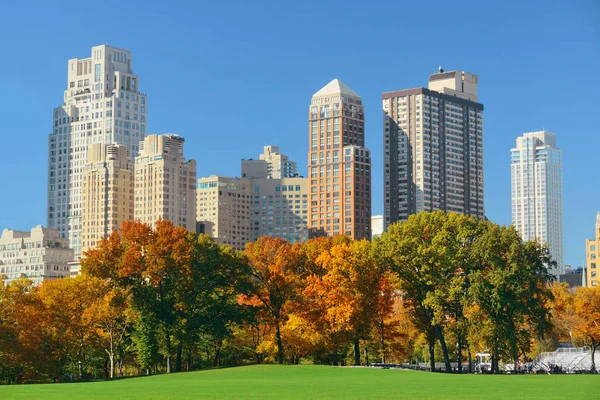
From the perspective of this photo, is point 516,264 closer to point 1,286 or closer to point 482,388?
point 482,388

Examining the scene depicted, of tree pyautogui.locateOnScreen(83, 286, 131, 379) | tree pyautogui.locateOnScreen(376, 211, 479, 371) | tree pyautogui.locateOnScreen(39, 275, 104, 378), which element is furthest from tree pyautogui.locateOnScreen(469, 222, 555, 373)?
tree pyautogui.locateOnScreen(39, 275, 104, 378)

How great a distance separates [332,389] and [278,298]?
49.3 metres

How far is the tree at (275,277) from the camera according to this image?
115125 millimetres

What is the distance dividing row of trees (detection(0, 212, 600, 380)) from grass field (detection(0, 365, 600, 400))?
16116 mm

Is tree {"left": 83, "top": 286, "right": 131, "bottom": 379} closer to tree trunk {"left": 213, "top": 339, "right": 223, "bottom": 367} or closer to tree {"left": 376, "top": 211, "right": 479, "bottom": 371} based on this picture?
tree trunk {"left": 213, "top": 339, "right": 223, "bottom": 367}

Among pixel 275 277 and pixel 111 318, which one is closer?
pixel 111 318

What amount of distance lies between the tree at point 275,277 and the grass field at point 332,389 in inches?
941

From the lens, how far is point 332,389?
67.9 meters

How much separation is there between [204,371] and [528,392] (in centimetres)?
4628

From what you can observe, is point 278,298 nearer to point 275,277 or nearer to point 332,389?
point 275,277

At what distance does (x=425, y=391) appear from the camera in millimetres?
64562

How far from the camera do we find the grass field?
61000 millimetres

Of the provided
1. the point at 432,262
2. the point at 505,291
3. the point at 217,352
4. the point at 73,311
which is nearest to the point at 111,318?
the point at 73,311

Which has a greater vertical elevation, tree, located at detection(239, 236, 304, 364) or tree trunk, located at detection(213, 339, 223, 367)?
tree, located at detection(239, 236, 304, 364)
